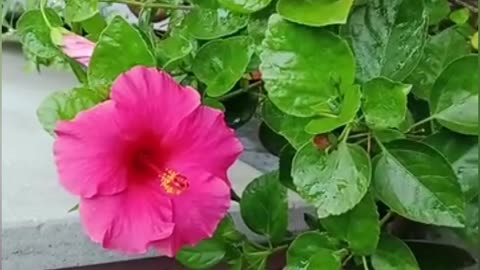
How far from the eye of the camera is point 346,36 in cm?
43

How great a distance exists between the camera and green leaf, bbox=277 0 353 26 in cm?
40

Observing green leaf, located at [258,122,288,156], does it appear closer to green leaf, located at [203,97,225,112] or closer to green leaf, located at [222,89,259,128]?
green leaf, located at [222,89,259,128]

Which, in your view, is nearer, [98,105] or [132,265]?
[98,105]

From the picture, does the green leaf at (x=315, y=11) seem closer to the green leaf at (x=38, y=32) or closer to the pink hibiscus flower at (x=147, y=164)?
the pink hibiscus flower at (x=147, y=164)

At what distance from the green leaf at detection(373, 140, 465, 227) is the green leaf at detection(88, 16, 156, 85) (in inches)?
5.3

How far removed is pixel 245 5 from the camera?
1.43ft

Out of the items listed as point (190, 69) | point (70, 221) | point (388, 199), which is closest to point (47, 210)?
point (70, 221)

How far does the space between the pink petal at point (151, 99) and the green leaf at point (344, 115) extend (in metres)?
0.06

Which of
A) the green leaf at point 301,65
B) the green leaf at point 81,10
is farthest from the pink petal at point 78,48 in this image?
the green leaf at point 301,65

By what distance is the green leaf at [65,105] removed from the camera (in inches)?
17.3

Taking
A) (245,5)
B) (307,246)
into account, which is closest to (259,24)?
(245,5)

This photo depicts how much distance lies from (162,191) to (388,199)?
0.11 metres

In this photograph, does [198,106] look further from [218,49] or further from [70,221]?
[70,221]

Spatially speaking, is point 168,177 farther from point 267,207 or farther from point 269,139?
point 269,139
